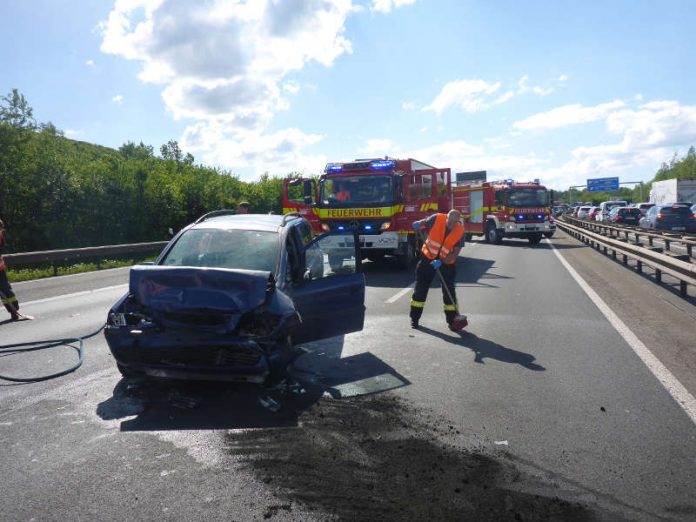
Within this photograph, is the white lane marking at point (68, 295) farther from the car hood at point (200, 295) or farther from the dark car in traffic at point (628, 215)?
the dark car in traffic at point (628, 215)

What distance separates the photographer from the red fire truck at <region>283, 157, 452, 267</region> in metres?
15.1

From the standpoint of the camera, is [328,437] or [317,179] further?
[317,179]

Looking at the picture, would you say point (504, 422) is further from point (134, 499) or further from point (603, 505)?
point (134, 499)

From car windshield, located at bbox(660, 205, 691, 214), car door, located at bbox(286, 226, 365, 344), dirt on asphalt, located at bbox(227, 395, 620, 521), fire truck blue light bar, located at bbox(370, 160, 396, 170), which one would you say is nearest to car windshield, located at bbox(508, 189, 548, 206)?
car windshield, located at bbox(660, 205, 691, 214)

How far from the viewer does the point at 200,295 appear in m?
4.94

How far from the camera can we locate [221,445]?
406 cm

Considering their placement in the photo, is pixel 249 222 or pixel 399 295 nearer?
pixel 249 222

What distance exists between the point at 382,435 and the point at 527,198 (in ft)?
81.7

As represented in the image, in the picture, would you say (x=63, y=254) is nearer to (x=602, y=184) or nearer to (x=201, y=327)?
(x=201, y=327)

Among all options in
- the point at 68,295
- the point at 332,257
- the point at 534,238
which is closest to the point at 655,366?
the point at 332,257

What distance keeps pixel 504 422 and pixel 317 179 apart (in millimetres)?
11785

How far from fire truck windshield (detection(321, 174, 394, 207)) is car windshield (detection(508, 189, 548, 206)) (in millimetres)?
14073

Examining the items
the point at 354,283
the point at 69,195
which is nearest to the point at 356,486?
the point at 354,283

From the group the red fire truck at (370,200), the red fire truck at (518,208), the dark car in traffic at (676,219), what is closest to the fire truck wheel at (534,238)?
the red fire truck at (518,208)
